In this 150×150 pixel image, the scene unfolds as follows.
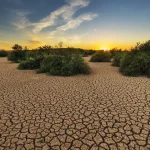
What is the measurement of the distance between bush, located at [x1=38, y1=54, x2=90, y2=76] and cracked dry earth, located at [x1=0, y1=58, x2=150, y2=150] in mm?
3575

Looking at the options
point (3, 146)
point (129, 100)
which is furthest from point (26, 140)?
point (129, 100)

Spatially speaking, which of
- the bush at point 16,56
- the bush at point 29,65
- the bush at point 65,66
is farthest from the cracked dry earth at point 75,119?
the bush at point 16,56

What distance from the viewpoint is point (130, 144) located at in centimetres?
329

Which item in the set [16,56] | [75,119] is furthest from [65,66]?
[16,56]

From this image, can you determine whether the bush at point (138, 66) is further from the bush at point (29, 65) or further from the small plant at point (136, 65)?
the bush at point (29, 65)

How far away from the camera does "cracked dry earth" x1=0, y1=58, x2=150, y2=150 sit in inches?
132

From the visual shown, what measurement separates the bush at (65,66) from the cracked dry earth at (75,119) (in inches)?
141

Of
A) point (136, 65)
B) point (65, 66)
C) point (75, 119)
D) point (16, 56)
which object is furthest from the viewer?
point (16, 56)

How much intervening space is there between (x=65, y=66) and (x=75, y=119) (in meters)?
6.57

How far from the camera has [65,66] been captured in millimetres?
10625

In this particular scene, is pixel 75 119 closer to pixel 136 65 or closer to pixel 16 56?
pixel 136 65

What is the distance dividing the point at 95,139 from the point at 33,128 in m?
1.55

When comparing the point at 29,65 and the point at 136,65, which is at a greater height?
the point at 136,65

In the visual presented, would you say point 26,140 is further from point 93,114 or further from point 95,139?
point 93,114
